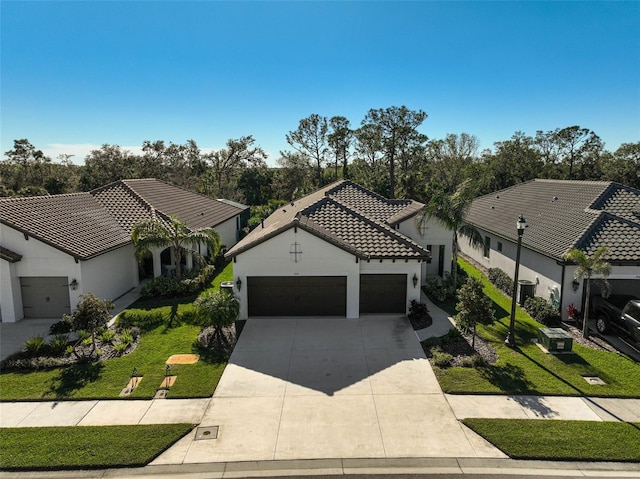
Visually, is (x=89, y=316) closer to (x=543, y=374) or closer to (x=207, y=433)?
(x=207, y=433)

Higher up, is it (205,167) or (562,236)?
(205,167)

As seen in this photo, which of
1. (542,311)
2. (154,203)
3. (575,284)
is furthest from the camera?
(154,203)

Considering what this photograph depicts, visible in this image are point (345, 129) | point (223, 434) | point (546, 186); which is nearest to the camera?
point (223, 434)

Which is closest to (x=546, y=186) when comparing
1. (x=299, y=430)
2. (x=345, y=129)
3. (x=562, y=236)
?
(x=562, y=236)

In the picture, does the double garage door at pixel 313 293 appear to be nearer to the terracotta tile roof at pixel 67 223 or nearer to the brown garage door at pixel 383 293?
the brown garage door at pixel 383 293

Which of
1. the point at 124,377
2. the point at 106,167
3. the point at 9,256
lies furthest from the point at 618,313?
the point at 106,167

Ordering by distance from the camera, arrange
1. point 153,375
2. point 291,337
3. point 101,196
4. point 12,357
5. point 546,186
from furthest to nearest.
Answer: point 546,186
point 101,196
point 291,337
point 12,357
point 153,375

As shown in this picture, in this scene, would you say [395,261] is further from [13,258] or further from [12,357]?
[13,258]

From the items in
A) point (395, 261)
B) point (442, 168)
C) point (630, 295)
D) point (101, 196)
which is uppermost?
point (442, 168)
